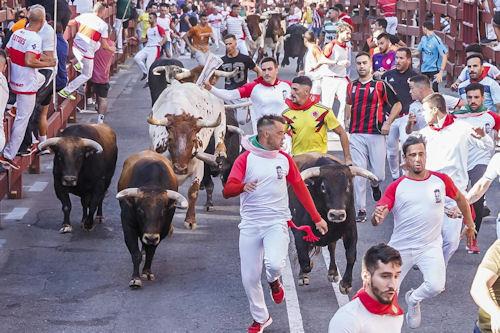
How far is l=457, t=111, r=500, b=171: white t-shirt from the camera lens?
1330cm

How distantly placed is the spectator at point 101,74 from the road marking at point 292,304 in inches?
416

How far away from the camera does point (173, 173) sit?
44.8ft

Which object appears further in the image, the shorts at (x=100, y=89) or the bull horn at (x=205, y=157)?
the shorts at (x=100, y=89)

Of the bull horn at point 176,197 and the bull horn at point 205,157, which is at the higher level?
the bull horn at point 205,157

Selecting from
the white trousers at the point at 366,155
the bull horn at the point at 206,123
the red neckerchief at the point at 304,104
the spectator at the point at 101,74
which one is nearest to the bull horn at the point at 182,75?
the bull horn at the point at 206,123

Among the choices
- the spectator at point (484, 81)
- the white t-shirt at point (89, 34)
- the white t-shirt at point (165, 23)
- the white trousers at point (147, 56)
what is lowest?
the spectator at point (484, 81)

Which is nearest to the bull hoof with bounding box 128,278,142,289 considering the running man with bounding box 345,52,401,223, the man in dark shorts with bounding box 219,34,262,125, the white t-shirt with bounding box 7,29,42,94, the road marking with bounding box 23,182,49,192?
the running man with bounding box 345,52,401,223

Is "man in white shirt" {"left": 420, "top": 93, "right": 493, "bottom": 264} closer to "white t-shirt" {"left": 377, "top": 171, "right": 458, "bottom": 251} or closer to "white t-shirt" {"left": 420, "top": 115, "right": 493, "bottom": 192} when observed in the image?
"white t-shirt" {"left": 420, "top": 115, "right": 493, "bottom": 192}

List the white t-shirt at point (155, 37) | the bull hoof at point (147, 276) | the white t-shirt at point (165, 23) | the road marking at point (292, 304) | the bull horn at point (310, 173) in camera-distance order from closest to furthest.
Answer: the road marking at point (292, 304) → the bull horn at point (310, 173) → the bull hoof at point (147, 276) → the white t-shirt at point (155, 37) → the white t-shirt at point (165, 23)

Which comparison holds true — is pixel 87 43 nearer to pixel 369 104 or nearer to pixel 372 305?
pixel 369 104

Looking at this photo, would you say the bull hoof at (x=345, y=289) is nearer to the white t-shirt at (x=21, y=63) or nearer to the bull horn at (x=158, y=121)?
the bull horn at (x=158, y=121)

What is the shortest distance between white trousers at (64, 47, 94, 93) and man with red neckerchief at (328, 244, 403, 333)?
14945 millimetres

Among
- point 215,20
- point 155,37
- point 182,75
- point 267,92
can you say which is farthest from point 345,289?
point 215,20

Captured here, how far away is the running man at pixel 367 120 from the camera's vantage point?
14.6 metres
